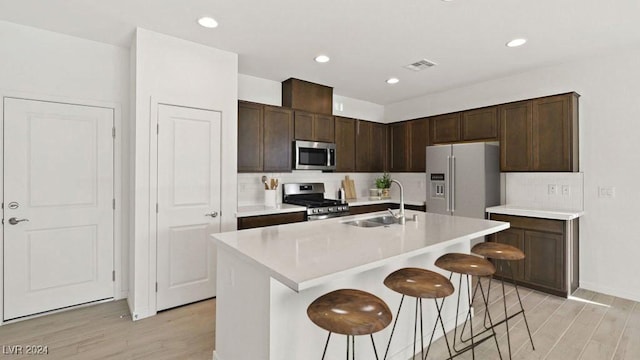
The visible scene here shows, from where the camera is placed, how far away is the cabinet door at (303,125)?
14.2 feet

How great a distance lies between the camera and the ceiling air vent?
369 centimetres

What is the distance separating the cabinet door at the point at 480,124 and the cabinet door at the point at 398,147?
102 cm

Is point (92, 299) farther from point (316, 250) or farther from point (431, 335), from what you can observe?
point (431, 335)

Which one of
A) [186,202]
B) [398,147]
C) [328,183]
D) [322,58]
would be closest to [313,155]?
[328,183]

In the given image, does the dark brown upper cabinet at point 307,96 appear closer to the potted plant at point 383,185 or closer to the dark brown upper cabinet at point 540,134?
the potted plant at point 383,185

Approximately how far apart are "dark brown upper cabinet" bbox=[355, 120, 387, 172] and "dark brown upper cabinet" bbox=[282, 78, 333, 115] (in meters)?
0.71

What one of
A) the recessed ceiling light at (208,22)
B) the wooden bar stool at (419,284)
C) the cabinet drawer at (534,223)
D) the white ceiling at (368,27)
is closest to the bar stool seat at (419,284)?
the wooden bar stool at (419,284)

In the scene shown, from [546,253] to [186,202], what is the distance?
12.9 ft

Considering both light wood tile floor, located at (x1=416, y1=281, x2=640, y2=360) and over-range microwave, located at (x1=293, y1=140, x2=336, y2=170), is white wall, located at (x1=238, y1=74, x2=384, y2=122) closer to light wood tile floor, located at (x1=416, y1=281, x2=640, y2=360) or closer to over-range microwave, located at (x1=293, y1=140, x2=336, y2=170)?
over-range microwave, located at (x1=293, y1=140, x2=336, y2=170)

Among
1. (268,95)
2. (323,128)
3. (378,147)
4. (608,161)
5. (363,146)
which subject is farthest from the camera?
(378,147)

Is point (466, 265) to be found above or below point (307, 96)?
below

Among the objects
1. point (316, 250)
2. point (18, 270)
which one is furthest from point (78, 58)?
point (316, 250)

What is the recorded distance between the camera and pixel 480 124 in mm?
4285

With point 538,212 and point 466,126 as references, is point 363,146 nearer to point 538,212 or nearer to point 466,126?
point 466,126
